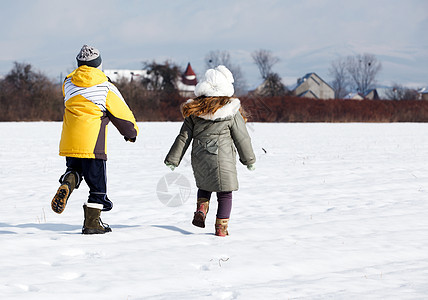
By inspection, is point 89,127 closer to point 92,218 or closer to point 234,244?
point 92,218

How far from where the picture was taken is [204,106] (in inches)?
168

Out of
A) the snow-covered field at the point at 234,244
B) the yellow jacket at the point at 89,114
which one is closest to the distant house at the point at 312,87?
the snow-covered field at the point at 234,244

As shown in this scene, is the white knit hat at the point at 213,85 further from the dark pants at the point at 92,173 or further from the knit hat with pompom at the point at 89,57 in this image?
the dark pants at the point at 92,173

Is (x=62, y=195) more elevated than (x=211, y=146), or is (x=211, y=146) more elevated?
(x=211, y=146)

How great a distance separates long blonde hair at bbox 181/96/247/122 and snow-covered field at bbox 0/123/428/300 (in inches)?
41.8

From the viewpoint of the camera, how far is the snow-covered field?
3023 mm

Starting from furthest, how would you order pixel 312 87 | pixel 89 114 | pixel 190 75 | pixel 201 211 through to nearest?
pixel 312 87 < pixel 190 75 < pixel 201 211 < pixel 89 114

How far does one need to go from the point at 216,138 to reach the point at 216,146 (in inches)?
2.8

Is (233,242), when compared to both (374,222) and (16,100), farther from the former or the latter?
(16,100)

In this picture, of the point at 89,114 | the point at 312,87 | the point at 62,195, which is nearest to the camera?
the point at 62,195

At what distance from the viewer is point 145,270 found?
3.33 m

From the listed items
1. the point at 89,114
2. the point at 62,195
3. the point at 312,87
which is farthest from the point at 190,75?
the point at 62,195

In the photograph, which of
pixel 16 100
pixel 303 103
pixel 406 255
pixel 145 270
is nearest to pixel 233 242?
pixel 145 270

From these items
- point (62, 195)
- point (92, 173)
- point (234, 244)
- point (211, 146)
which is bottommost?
point (234, 244)
